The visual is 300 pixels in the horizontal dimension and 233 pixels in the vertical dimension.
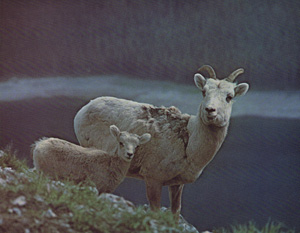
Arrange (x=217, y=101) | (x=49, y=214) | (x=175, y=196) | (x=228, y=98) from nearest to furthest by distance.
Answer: (x=49, y=214) < (x=217, y=101) < (x=228, y=98) < (x=175, y=196)

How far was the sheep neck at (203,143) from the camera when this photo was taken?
407 centimetres

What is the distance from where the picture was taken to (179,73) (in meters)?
4.97

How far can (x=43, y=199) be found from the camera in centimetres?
344

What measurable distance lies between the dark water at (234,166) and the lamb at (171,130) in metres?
0.62

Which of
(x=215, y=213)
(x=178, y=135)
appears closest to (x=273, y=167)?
(x=215, y=213)

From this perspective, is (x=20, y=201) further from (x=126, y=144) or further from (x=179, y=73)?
(x=179, y=73)

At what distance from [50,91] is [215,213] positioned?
231cm

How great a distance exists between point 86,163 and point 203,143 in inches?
42.8

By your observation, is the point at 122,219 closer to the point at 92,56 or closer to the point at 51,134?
the point at 51,134

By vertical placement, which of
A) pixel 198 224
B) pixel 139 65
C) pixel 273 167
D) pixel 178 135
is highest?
pixel 139 65

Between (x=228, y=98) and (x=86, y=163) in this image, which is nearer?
(x=86, y=163)

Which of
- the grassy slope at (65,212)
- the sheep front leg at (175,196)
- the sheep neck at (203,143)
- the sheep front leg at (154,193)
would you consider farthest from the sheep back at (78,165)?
the sheep front leg at (175,196)

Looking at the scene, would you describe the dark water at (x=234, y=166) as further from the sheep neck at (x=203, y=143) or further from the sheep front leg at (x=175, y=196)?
the sheep neck at (x=203, y=143)

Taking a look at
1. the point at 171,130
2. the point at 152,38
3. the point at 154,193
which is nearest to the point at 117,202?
the point at 154,193
